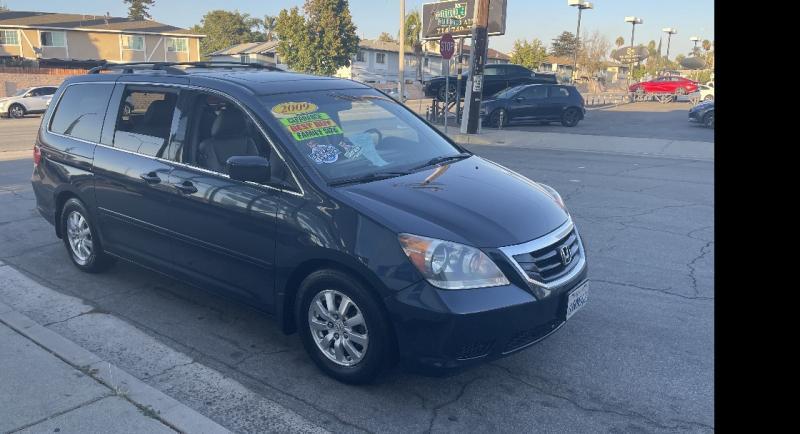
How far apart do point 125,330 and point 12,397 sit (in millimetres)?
1164

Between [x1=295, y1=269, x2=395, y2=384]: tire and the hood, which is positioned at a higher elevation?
the hood

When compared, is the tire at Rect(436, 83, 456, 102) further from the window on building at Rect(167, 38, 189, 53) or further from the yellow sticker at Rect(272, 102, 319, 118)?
the window on building at Rect(167, 38, 189, 53)

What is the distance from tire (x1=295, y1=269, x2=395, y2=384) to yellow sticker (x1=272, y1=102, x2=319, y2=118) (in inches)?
46.4

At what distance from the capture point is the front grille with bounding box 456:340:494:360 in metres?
3.43

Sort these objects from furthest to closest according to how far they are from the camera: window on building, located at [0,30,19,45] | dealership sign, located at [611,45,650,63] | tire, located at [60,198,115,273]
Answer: dealership sign, located at [611,45,650,63] → window on building, located at [0,30,19,45] → tire, located at [60,198,115,273]

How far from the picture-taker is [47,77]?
43.2 meters

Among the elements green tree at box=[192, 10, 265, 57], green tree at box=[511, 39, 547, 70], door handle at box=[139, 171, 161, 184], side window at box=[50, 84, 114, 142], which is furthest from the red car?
green tree at box=[192, 10, 265, 57]

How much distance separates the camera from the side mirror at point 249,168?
13.0 ft

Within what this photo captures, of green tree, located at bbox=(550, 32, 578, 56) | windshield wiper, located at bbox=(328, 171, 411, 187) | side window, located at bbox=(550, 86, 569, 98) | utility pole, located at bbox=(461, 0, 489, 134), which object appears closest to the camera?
windshield wiper, located at bbox=(328, 171, 411, 187)

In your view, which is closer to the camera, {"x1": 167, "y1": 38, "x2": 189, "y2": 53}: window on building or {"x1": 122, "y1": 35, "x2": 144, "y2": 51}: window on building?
{"x1": 122, "y1": 35, "x2": 144, "y2": 51}: window on building

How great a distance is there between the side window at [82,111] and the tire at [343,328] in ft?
9.28
